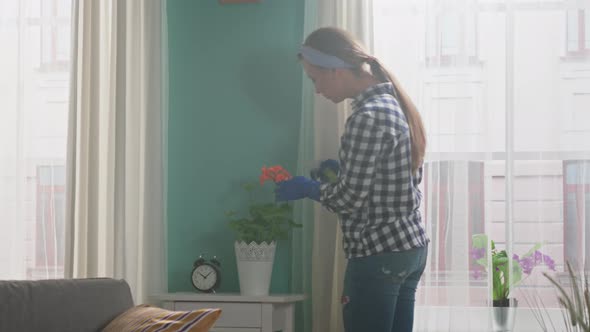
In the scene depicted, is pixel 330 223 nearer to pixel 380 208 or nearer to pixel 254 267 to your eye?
pixel 254 267

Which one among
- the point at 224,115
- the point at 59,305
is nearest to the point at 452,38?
the point at 224,115

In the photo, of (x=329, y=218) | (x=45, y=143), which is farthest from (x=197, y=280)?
(x=45, y=143)

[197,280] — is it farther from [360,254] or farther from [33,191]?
→ [360,254]

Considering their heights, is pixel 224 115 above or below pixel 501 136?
above

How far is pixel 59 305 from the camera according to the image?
7.13ft

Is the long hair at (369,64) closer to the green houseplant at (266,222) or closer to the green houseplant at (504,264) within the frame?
the green houseplant at (266,222)

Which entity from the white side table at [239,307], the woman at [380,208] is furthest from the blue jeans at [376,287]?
the white side table at [239,307]

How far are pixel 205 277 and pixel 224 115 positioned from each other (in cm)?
75

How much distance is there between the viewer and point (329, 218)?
3.49 metres

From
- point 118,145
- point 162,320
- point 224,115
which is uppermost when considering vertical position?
point 224,115

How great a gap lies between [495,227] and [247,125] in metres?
1.17

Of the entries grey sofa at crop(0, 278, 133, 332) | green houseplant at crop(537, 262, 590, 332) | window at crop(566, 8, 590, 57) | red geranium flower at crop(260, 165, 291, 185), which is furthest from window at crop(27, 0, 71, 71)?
Result: green houseplant at crop(537, 262, 590, 332)

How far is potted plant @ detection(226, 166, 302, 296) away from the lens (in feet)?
11.0

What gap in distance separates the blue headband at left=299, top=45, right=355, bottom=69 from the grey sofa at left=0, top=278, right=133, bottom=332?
100 cm
